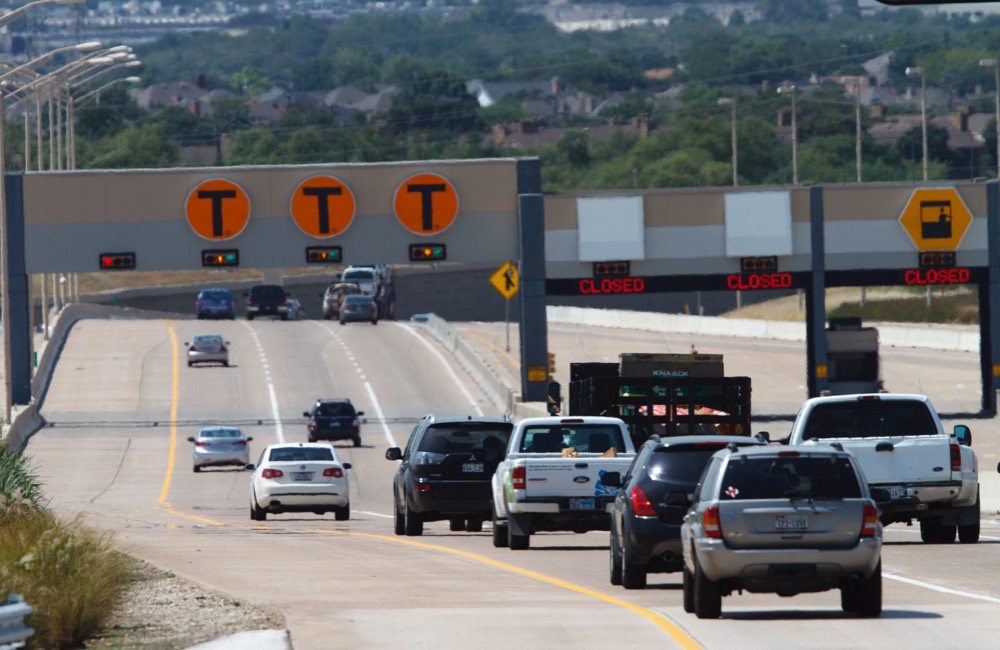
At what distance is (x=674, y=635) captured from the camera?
1469 centimetres

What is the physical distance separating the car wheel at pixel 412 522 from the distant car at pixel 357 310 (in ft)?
228

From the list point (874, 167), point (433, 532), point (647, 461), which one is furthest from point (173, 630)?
point (874, 167)

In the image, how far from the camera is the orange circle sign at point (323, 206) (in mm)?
61094

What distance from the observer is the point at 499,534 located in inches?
973

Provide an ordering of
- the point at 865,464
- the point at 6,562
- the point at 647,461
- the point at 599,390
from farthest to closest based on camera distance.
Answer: the point at 599,390 → the point at 865,464 → the point at 647,461 → the point at 6,562

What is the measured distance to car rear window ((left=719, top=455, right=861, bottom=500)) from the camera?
51.7 ft

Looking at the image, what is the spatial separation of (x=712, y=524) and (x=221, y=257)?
46.8 m

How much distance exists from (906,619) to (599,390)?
630 inches

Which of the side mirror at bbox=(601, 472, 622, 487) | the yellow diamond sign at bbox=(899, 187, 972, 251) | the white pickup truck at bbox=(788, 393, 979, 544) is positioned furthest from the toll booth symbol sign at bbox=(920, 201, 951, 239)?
the side mirror at bbox=(601, 472, 622, 487)

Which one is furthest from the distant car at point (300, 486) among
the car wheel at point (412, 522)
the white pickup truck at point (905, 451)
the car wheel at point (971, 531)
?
the car wheel at point (971, 531)

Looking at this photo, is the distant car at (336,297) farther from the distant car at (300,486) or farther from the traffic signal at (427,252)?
the distant car at (300,486)

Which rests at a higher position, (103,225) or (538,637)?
(103,225)

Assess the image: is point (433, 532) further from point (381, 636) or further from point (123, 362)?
point (123, 362)

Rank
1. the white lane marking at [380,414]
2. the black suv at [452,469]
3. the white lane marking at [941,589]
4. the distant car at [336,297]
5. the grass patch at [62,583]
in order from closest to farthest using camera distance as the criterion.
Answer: the grass patch at [62,583]
the white lane marking at [941,589]
the black suv at [452,469]
the white lane marking at [380,414]
the distant car at [336,297]
